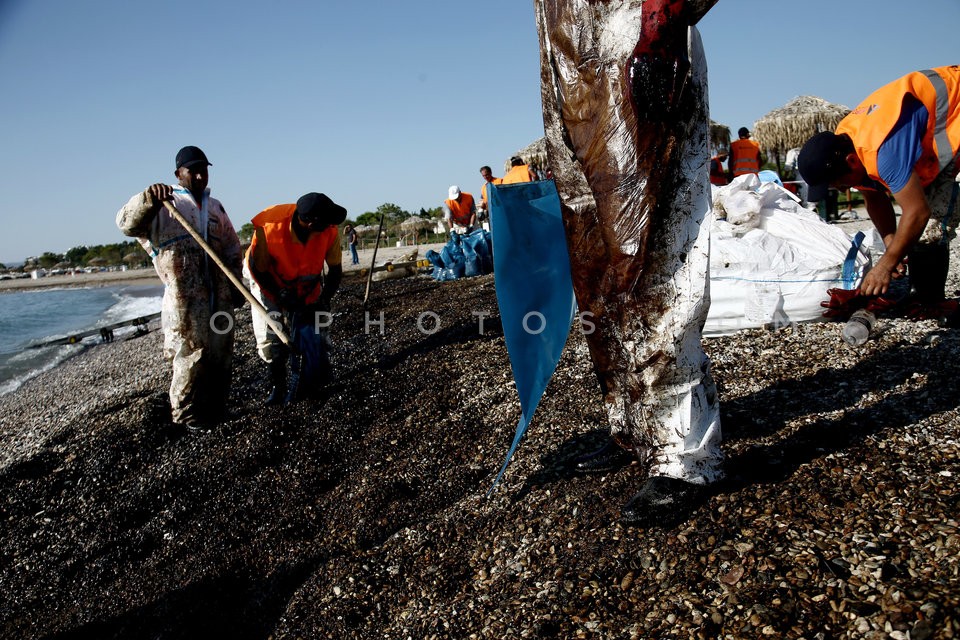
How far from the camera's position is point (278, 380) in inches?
203

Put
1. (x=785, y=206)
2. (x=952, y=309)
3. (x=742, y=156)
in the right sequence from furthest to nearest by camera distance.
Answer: (x=742, y=156) < (x=785, y=206) < (x=952, y=309)

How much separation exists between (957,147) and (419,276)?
35.0ft

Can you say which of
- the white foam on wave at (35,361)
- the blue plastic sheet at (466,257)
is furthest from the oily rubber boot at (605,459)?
the white foam on wave at (35,361)

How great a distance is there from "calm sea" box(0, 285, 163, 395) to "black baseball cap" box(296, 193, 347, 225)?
8.90m

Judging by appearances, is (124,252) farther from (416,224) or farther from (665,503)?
(665,503)

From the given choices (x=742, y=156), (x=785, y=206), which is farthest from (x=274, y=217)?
(x=742, y=156)

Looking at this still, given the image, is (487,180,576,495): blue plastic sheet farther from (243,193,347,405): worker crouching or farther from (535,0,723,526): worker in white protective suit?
(243,193,347,405): worker crouching

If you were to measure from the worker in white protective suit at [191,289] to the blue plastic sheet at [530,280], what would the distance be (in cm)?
302

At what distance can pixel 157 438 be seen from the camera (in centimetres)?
478

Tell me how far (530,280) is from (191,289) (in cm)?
307

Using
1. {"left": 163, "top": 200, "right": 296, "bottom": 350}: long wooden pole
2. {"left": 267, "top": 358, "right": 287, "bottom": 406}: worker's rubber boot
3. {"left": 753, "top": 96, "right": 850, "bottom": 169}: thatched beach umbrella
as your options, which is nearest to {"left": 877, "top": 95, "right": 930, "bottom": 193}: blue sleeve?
{"left": 163, "top": 200, "right": 296, "bottom": 350}: long wooden pole

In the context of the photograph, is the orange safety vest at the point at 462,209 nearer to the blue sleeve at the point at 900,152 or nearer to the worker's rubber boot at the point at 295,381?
the worker's rubber boot at the point at 295,381

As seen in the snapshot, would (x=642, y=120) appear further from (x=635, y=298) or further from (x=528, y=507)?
(x=528, y=507)

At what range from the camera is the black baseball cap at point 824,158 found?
3.54 m
